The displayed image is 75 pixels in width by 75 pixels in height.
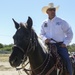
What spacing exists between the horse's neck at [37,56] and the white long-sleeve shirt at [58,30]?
0.78m

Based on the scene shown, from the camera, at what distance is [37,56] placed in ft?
29.0

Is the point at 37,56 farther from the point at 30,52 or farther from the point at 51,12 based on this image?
the point at 51,12

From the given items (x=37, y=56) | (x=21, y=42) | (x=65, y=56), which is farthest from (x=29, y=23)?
(x=65, y=56)

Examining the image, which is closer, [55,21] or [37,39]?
[37,39]

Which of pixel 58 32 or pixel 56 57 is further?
pixel 58 32

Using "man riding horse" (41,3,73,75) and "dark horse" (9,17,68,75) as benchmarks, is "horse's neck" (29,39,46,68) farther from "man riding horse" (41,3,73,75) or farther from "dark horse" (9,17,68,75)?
"man riding horse" (41,3,73,75)

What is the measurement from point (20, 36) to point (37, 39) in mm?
837

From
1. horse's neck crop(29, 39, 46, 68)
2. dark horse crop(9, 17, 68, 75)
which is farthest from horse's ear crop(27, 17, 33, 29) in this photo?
horse's neck crop(29, 39, 46, 68)

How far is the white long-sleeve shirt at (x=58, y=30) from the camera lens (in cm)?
Result: 971

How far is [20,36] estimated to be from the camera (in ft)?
26.9

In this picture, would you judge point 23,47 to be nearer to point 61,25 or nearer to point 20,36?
point 20,36

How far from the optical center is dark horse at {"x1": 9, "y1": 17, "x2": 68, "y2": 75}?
318 inches

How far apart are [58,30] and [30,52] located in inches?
59.7

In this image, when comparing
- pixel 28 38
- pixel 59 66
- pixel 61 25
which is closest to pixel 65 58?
pixel 59 66
